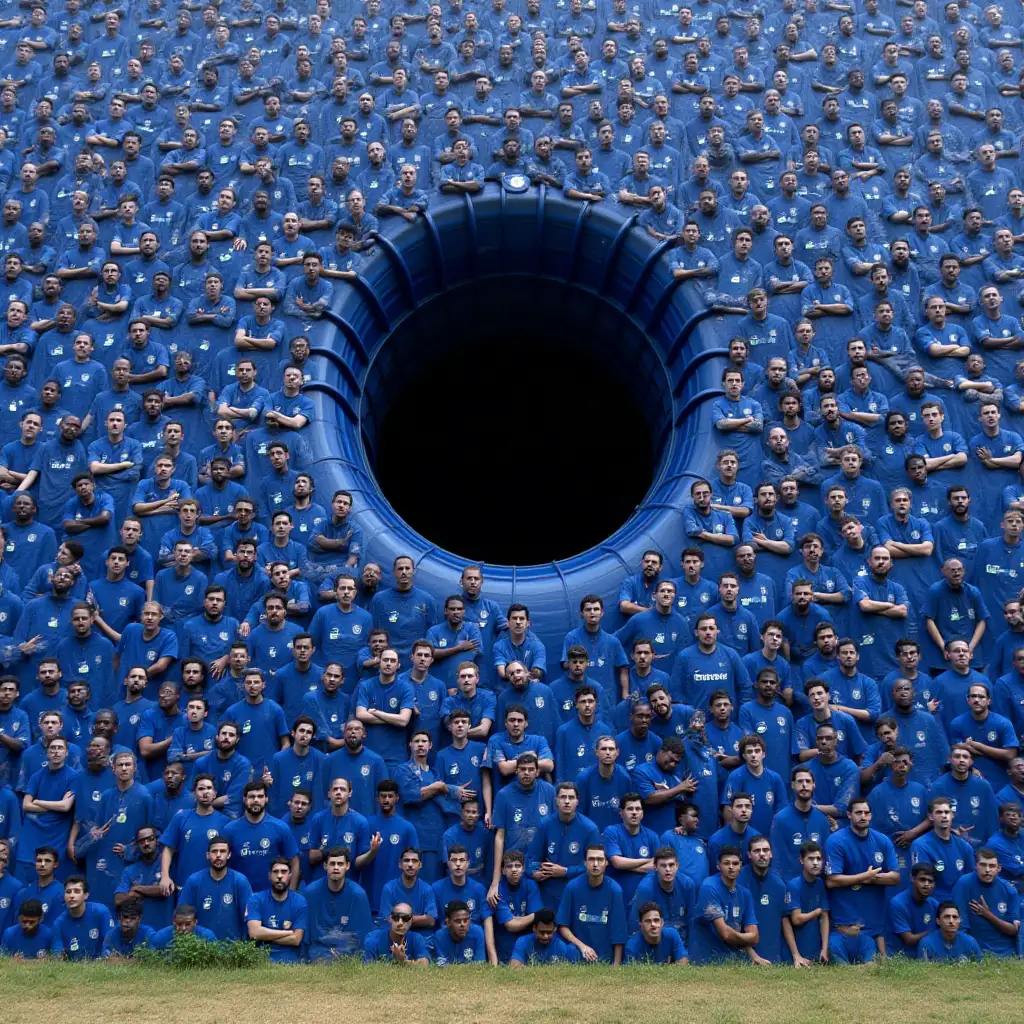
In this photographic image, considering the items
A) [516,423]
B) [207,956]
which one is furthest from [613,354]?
[207,956]

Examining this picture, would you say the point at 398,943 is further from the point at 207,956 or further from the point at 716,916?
the point at 716,916

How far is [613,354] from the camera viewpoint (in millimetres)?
20047

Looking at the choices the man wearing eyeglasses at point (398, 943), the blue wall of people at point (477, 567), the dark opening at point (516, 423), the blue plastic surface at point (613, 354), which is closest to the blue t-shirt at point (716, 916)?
the blue wall of people at point (477, 567)

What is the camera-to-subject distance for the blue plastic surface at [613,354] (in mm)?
14914

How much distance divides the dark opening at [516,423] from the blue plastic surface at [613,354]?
1.35 ft

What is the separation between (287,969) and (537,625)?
539 centimetres

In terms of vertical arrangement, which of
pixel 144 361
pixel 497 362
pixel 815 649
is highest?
pixel 497 362

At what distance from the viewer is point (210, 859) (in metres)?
11.2

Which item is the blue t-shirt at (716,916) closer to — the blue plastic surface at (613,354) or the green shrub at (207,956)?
the green shrub at (207,956)

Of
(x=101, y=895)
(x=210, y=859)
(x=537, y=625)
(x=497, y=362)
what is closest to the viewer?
(x=210, y=859)

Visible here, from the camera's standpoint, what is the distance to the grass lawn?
8.86m

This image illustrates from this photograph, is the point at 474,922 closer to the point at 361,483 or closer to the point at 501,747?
the point at 501,747

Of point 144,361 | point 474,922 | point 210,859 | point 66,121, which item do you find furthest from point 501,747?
point 66,121

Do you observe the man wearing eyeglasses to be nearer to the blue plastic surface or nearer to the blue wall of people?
the blue wall of people
